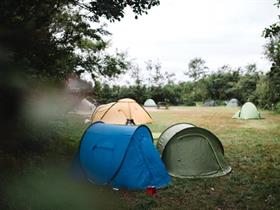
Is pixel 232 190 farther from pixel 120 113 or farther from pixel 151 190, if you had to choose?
pixel 120 113

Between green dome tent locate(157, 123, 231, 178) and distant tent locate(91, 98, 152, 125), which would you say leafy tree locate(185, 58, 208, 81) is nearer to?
distant tent locate(91, 98, 152, 125)

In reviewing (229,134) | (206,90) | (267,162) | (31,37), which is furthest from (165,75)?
(31,37)

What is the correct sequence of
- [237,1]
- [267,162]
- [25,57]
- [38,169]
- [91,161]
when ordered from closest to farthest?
[25,57] < [38,169] < [91,161] < [267,162] < [237,1]

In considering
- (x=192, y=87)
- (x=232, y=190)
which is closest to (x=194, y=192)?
(x=232, y=190)

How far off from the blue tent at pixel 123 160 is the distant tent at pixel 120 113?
771cm

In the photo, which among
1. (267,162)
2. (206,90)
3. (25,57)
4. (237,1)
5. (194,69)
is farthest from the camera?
(194,69)

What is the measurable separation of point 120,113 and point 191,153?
805cm

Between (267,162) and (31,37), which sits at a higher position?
(31,37)

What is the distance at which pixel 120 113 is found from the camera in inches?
571

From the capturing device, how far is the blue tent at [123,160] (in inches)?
224

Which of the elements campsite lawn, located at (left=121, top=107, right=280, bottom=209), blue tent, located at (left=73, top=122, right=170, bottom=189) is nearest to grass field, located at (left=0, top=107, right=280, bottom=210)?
campsite lawn, located at (left=121, top=107, right=280, bottom=209)

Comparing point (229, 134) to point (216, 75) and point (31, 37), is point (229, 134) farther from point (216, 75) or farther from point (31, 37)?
point (216, 75)

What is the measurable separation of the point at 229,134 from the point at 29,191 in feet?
30.3

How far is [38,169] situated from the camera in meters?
5.46
